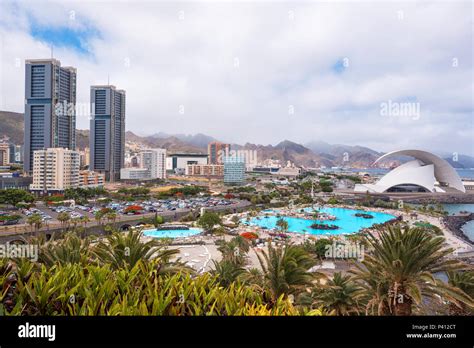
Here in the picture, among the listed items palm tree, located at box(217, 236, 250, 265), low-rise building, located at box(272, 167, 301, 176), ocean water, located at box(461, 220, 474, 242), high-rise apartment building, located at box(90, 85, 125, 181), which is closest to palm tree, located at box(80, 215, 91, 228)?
high-rise apartment building, located at box(90, 85, 125, 181)

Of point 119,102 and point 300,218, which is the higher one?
point 119,102

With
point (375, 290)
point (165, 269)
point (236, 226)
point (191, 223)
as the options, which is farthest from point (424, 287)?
point (236, 226)

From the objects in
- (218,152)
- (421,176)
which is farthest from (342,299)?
(218,152)

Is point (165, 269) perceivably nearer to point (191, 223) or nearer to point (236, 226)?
point (191, 223)

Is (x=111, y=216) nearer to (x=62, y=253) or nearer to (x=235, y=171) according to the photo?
(x=62, y=253)

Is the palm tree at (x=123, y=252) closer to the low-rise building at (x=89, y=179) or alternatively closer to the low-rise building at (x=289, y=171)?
the low-rise building at (x=89, y=179)
